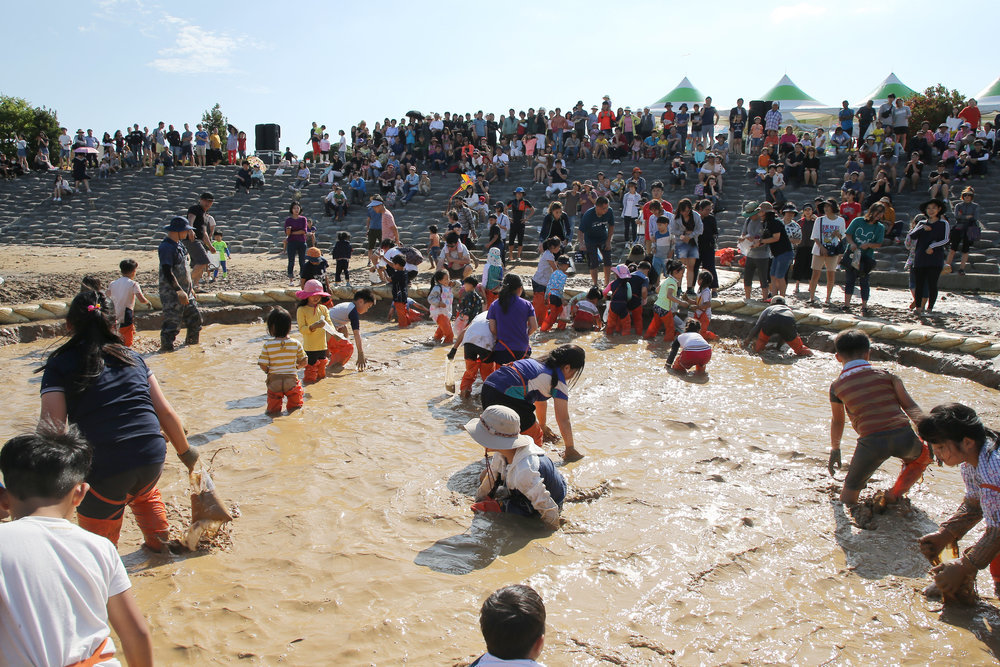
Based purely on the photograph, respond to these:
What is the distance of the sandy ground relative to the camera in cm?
942

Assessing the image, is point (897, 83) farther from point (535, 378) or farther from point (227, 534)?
point (227, 534)

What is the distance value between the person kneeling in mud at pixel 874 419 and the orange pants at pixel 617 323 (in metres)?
5.39

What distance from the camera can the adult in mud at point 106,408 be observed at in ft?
10.2

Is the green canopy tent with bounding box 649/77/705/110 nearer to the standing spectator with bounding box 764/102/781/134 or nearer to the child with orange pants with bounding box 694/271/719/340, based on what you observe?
the standing spectator with bounding box 764/102/781/134

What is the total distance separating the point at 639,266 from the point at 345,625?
7.67 metres

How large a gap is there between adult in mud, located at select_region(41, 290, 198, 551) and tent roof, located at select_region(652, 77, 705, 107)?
2095 centimetres

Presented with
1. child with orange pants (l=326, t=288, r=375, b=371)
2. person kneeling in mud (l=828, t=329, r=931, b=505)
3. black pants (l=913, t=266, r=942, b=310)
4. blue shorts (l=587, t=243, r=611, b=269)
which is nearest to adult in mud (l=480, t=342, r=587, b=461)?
person kneeling in mud (l=828, t=329, r=931, b=505)

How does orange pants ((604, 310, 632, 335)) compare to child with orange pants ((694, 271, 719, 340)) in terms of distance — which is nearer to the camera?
child with orange pants ((694, 271, 719, 340))

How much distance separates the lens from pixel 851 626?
11.0 feet

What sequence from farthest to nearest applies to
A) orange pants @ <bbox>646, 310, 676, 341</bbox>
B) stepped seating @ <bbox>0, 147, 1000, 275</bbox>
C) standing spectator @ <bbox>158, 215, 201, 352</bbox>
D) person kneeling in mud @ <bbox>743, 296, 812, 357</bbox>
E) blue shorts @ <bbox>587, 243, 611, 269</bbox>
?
stepped seating @ <bbox>0, 147, 1000, 275</bbox>
blue shorts @ <bbox>587, 243, 611, 269</bbox>
orange pants @ <bbox>646, 310, 676, 341</bbox>
standing spectator @ <bbox>158, 215, 201, 352</bbox>
person kneeling in mud @ <bbox>743, 296, 812, 357</bbox>

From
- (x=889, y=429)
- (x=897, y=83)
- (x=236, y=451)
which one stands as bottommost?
(x=236, y=451)

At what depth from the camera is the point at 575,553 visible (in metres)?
3.98

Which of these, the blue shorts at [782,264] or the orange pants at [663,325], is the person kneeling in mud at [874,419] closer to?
the orange pants at [663,325]

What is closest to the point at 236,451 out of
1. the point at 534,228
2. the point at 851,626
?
the point at 851,626
